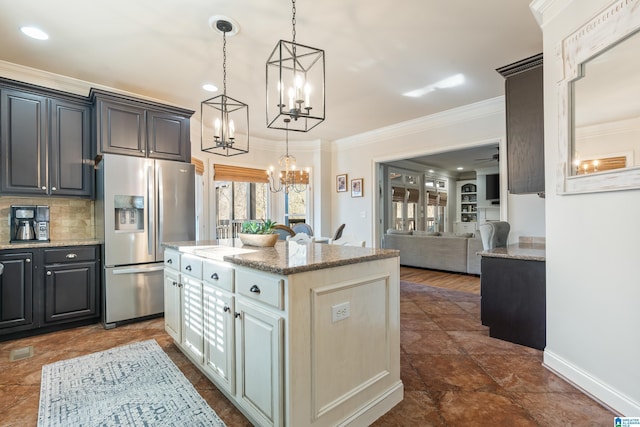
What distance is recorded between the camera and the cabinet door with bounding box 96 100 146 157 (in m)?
3.19

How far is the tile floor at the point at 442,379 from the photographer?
170cm

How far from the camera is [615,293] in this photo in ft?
5.71

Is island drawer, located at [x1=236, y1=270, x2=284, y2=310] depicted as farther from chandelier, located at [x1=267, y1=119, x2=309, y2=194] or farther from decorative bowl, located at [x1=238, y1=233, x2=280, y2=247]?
chandelier, located at [x1=267, y1=119, x2=309, y2=194]

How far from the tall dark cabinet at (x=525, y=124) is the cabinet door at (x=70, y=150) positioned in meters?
4.34

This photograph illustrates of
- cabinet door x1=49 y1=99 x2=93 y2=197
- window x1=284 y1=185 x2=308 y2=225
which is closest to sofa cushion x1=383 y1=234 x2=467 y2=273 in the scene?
window x1=284 y1=185 x2=308 y2=225

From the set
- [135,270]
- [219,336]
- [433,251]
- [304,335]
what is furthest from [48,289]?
[433,251]

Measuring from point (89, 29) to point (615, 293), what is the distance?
14.0ft

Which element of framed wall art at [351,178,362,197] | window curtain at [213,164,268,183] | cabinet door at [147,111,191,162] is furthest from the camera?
framed wall art at [351,178,362,197]

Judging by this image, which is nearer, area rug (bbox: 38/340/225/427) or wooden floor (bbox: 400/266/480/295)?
area rug (bbox: 38/340/225/427)

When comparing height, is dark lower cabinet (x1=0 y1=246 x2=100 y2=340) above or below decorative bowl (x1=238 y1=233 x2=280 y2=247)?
A: below

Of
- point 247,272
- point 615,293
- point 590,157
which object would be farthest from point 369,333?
point 590,157

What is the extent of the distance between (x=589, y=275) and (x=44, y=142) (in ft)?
15.8

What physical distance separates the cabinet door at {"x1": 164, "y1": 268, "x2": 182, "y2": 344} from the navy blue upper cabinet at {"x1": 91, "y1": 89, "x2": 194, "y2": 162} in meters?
1.59

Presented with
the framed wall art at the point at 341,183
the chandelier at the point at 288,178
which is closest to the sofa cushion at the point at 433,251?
the framed wall art at the point at 341,183
